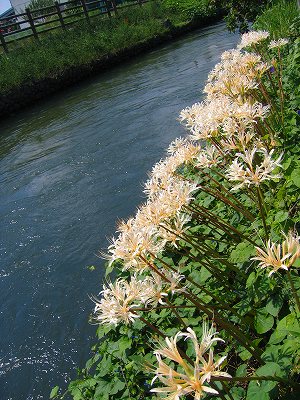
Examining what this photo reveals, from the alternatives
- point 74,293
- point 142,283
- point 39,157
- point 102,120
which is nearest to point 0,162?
point 39,157

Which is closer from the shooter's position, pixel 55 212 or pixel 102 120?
pixel 55 212

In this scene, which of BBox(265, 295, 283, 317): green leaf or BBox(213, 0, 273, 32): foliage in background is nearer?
BBox(265, 295, 283, 317): green leaf

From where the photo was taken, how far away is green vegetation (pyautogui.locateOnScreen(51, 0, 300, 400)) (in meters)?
1.63

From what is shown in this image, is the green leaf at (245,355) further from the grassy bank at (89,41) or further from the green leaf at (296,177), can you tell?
the grassy bank at (89,41)

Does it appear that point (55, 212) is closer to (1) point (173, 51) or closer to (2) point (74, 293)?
(2) point (74, 293)

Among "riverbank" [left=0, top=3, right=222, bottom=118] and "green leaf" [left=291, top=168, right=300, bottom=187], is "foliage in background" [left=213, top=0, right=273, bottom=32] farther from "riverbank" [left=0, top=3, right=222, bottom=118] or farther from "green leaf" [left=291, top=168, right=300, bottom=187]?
"green leaf" [left=291, top=168, right=300, bottom=187]

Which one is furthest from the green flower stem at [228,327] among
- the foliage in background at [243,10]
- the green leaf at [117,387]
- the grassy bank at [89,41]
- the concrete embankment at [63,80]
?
the concrete embankment at [63,80]

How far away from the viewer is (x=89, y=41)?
2009 centimetres

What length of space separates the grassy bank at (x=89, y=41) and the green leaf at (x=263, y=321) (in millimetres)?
14675

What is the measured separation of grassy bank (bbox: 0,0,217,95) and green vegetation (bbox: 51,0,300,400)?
13754mm

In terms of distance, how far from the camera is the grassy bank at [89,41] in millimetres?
17734

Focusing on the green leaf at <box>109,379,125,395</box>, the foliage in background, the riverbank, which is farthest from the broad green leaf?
the riverbank

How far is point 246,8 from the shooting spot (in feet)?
37.9

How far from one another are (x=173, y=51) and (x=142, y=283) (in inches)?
686
